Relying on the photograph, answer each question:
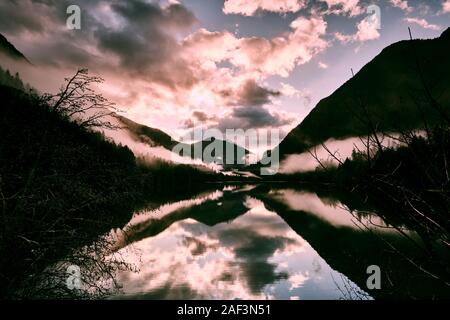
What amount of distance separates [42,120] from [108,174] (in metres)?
1.74

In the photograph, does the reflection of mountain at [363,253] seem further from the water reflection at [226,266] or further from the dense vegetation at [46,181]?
the dense vegetation at [46,181]

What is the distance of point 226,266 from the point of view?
23.7 metres

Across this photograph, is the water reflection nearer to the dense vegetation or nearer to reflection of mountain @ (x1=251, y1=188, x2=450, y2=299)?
reflection of mountain @ (x1=251, y1=188, x2=450, y2=299)

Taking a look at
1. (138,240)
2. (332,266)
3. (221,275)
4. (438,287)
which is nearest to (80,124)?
(221,275)

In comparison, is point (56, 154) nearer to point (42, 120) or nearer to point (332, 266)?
point (42, 120)

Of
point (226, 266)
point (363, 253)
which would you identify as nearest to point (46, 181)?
point (226, 266)

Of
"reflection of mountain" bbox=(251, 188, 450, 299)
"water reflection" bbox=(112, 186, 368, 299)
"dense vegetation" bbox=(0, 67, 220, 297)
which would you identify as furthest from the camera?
"water reflection" bbox=(112, 186, 368, 299)

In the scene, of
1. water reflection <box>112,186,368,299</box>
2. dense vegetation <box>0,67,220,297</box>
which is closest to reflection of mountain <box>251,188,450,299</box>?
water reflection <box>112,186,368,299</box>

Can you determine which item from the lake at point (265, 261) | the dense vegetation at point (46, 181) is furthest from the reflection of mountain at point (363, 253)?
the dense vegetation at point (46, 181)

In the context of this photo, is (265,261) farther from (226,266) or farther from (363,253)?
(363,253)

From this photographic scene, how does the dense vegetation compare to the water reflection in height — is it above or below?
above

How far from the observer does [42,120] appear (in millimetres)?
6484

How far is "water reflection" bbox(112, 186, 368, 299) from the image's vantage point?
17.4 metres

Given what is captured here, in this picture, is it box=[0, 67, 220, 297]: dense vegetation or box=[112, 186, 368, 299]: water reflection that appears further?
box=[112, 186, 368, 299]: water reflection
